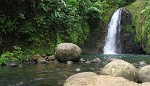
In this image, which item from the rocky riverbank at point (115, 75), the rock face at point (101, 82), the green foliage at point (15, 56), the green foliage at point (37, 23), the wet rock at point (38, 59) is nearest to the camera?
the rock face at point (101, 82)

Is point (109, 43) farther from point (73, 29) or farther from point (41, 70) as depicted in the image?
point (41, 70)

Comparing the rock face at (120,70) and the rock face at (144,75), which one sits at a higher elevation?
the rock face at (120,70)

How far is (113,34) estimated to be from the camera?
2781cm

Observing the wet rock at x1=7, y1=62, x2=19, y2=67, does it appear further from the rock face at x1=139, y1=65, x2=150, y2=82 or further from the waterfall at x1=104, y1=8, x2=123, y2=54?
the waterfall at x1=104, y1=8, x2=123, y2=54

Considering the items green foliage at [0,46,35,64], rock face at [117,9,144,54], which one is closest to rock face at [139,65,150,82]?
green foliage at [0,46,35,64]

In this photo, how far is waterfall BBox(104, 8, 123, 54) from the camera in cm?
2705

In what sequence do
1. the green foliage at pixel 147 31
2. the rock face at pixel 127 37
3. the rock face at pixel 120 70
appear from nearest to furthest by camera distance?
the rock face at pixel 120 70, the green foliage at pixel 147 31, the rock face at pixel 127 37

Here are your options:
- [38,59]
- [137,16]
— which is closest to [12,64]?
[38,59]

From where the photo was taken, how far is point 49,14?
63.8 feet

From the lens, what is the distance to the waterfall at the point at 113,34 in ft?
88.7

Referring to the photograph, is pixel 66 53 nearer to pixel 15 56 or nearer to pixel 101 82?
pixel 15 56

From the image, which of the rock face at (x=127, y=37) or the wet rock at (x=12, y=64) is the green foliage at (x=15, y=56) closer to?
the wet rock at (x=12, y=64)

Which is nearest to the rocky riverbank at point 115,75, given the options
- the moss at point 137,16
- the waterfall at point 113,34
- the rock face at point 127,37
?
the rock face at point 127,37

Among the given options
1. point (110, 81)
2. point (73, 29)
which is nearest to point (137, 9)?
point (73, 29)
